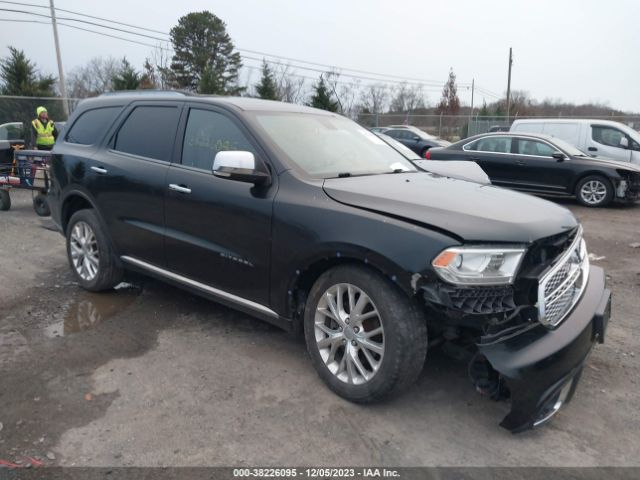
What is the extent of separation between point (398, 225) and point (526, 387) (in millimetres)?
1014

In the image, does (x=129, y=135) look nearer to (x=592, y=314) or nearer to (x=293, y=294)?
(x=293, y=294)

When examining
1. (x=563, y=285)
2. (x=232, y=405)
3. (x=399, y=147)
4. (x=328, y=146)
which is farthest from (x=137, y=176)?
(x=399, y=147)

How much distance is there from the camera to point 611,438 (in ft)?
8.91

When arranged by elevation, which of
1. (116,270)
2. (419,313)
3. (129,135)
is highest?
(129,135)

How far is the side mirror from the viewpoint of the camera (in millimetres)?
3125

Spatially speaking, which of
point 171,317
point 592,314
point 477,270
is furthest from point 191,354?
point 592,314

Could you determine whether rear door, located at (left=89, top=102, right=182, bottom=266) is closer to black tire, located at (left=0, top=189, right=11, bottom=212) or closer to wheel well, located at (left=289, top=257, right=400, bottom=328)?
wheel well, located at (left=289, top=257, right=400, bottom=328)

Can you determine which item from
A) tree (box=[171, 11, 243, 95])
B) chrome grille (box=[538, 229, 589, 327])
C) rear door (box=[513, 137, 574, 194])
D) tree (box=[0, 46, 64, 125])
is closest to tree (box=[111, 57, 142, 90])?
tree (box=[0, 46, 64, 125])

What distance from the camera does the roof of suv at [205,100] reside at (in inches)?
149

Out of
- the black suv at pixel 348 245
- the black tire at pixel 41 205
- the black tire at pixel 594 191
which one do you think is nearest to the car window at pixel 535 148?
the black tire at pixel 594 191

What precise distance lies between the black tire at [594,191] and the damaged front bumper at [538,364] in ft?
27.5

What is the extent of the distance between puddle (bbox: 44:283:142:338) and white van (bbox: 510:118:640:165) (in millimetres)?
11387

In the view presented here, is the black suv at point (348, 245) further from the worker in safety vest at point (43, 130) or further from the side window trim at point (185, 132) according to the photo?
the worker in safety vest at point (43, 130)

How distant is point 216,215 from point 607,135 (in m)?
11.9
